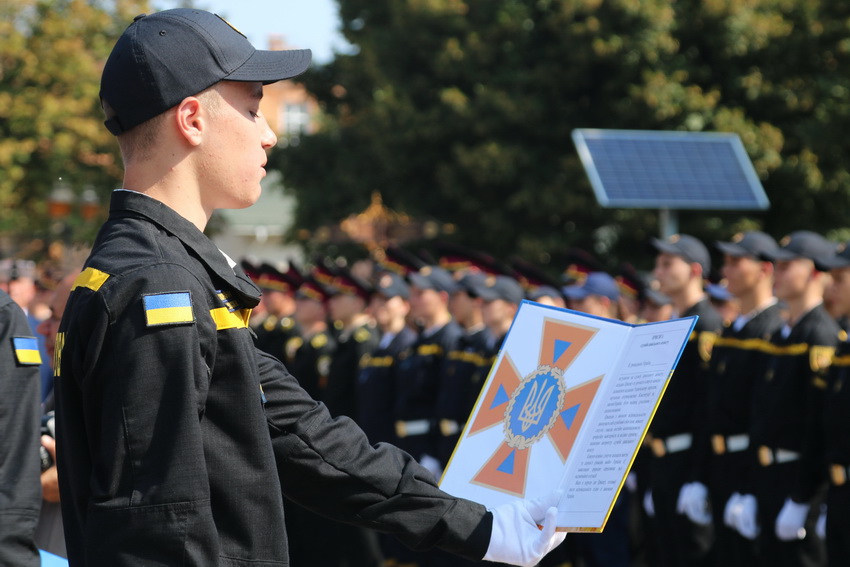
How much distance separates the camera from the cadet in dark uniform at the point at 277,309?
1263 cm

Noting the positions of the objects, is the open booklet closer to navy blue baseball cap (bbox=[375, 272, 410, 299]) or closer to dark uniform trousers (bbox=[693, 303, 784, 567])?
dark uniform trousers (bbox=[693, 303, 784, 567])

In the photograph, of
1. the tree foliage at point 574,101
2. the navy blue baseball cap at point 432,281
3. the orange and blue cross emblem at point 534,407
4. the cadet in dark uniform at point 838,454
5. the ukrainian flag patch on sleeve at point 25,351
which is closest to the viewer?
the orange and blue cross emblem at point 534,407

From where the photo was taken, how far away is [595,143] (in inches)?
579

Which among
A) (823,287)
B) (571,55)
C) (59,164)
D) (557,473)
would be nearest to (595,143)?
(571,55)

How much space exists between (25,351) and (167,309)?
1614 millimetres

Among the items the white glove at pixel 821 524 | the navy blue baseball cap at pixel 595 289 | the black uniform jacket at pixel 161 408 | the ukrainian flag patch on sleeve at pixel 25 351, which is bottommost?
the white glove at pixel 821 524

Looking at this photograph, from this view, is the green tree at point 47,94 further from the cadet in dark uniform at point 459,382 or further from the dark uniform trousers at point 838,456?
the dark uniform trousers at point 838,456

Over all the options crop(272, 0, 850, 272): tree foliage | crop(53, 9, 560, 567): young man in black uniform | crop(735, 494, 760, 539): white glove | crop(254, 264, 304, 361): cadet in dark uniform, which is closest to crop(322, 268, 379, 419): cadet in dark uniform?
crop(254, 264, 304, 361): cadet in dark uniform

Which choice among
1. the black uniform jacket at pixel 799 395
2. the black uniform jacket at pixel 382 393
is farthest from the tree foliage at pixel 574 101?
the black uniform jacket at pixel 799 395

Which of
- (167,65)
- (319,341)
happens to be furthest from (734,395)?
(167,65)

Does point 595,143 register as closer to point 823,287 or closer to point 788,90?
point 788,90

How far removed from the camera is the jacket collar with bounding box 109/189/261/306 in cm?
215

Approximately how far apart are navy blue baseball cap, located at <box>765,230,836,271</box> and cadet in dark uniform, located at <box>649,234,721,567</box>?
99 cm

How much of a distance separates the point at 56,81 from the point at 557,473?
62.1ft
